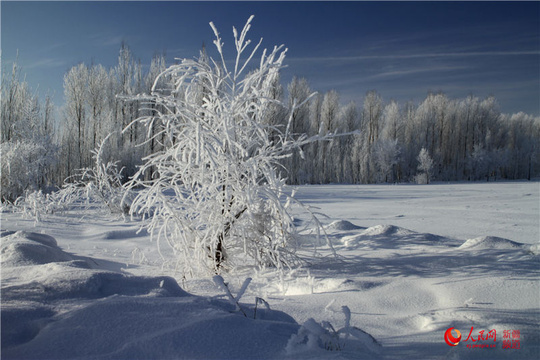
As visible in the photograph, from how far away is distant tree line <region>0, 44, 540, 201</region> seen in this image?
17953mm

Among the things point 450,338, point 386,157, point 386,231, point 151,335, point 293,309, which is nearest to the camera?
point 151,335

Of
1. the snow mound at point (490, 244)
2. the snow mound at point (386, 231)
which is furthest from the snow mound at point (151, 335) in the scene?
the snow mound at point (386, 231)

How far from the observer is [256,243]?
7.73ft

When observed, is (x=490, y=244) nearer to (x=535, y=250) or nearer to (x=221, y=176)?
(x=535, y=250)

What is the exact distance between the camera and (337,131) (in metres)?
28.4

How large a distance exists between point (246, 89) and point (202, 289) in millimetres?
1366

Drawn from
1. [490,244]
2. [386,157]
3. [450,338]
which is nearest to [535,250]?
[490,244]

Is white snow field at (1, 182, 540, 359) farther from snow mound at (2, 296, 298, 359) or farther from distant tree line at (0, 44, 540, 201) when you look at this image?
distant tree line at (0, 44, 540, 201)

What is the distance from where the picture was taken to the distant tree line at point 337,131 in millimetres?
17953

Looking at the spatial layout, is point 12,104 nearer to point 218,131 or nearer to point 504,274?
point 218,131

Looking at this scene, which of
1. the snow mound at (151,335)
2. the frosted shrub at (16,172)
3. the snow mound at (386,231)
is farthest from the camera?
the frosted shrub at (16,172)

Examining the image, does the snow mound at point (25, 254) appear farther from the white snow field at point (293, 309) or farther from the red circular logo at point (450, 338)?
the red circular logo at point (450, 338)

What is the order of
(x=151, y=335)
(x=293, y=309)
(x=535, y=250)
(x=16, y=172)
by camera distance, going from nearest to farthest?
(x=151, y=335) → (x=293, y=309) → (x=535, y=250) → (x=16, y=172)

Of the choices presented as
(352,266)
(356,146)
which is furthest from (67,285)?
(356,146)
